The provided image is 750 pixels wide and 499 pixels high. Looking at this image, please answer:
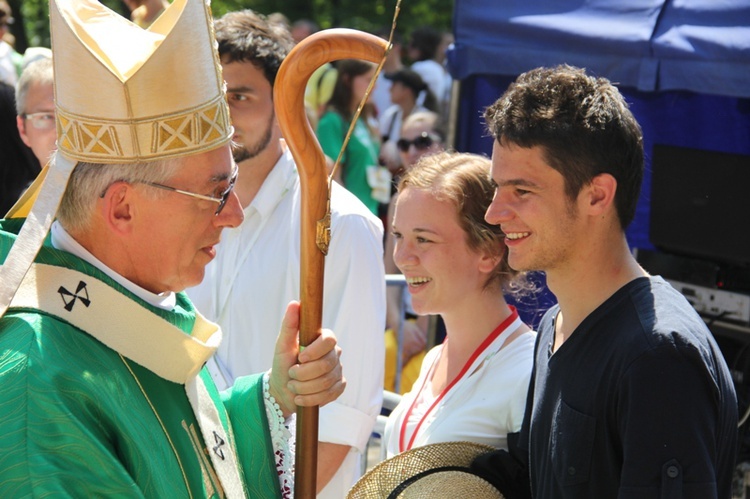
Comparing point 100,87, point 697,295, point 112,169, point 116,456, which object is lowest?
point 697,295

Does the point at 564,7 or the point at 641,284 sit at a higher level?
the point at 564,7

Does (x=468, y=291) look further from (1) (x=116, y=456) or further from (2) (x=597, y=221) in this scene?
(1) (x=116, y=456)

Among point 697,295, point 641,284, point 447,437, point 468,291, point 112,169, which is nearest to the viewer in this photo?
point 112,169

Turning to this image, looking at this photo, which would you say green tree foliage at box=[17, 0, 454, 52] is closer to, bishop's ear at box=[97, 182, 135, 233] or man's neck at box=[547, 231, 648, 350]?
man's neck at box=[547, 231, 648, 350]

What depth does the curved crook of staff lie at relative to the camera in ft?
7.22

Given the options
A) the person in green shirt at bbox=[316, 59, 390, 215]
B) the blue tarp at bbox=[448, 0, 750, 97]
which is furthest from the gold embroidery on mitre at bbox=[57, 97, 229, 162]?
the person in green shirt at bbox=[316, 59, 390, 215]

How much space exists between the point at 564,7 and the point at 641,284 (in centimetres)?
285

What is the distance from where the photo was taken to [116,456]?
6.35ft

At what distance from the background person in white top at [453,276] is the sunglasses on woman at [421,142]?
3991mm

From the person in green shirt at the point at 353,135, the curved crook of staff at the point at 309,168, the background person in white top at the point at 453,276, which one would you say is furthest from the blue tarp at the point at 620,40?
the person in green shirt at the point at 353,135

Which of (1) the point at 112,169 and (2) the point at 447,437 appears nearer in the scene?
(1) the point at 112,169

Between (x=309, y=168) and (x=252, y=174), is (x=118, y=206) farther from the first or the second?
(x=252, y=174)

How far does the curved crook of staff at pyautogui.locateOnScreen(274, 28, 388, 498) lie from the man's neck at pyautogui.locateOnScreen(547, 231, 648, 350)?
0.56 metres

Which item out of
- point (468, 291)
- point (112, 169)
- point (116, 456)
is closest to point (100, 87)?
point (112, 169)
